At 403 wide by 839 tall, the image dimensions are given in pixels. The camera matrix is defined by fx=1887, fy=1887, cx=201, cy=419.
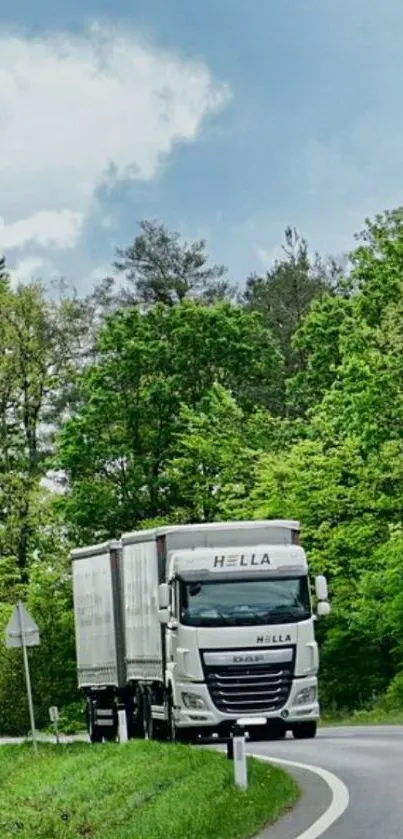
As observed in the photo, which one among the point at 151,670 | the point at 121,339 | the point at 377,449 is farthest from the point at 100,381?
the point at 151,670

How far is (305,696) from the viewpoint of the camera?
3023 centimetres

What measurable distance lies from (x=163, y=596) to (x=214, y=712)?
206cm

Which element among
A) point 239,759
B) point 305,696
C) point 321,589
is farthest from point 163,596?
point 239,759

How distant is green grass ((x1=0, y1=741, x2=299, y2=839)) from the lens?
18750 mm

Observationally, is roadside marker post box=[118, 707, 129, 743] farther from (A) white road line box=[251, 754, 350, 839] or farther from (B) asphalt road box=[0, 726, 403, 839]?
(A) white road line box=[251, 754, 350, 839]

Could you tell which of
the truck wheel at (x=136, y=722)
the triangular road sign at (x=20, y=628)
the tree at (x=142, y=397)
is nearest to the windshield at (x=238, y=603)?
the truck wheel at (x=136, y=722)

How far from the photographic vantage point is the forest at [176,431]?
178ft

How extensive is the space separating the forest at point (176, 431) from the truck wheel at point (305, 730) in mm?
17698

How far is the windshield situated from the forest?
69.6 ft

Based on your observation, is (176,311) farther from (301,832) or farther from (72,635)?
(301,832)

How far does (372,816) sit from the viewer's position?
1767 centimetres

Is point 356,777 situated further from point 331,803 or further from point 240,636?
point 240,636

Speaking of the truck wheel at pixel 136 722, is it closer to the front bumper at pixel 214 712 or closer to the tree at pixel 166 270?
the front bumper at pixel 214 712

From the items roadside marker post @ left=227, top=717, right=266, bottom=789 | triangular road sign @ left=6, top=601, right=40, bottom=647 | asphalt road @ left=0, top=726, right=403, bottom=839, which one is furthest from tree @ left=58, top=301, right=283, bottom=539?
roadside marker post @ left=227, top=717, right=266, bottom=789
